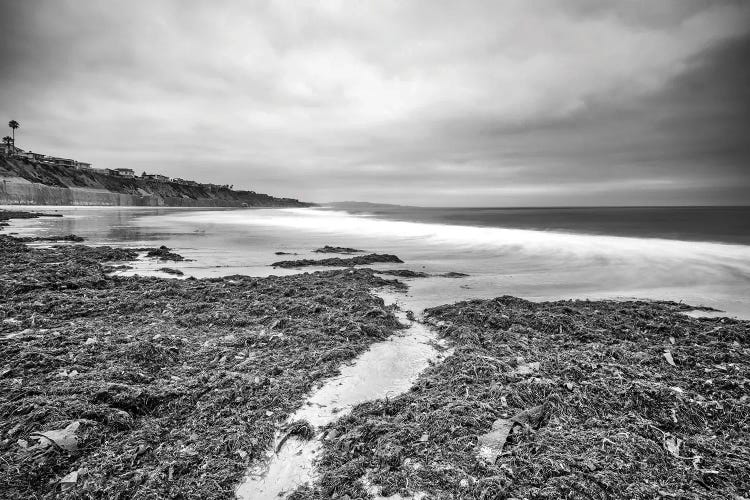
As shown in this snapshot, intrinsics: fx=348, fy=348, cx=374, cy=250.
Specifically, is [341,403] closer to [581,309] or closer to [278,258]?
[581,309]

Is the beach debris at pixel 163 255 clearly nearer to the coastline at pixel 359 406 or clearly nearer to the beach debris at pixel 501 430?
the coastline at pixel 359 406

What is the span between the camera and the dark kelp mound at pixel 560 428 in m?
2.34

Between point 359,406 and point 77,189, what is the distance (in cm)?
9440

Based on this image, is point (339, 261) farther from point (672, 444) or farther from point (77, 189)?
point (77, 189)

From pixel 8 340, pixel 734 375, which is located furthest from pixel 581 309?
pixel 8 340

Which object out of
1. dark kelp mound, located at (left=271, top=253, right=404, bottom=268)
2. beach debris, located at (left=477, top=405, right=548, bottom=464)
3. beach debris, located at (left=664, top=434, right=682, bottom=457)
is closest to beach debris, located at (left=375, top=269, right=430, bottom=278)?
dark kelp mound, located at (left=271, top=253, right=404, bottom=268)

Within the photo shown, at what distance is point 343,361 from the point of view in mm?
4402

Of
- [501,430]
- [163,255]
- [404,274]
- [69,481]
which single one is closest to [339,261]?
[404,274]

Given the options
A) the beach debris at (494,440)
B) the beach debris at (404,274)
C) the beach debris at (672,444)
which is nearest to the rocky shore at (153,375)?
the beach debris at (494,440)

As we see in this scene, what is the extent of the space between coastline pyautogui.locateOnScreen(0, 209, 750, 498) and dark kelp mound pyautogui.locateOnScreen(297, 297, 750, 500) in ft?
0.05

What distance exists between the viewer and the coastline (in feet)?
7.85

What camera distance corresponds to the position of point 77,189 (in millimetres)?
72938

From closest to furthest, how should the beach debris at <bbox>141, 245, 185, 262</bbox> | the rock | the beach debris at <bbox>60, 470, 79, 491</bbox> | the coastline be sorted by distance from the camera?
the beach debris at <bbox>60, 470, 79, 491</bbox> < the coastline < the rock < the beach debris at <bbox>141, 245, 185, 262</bbox>

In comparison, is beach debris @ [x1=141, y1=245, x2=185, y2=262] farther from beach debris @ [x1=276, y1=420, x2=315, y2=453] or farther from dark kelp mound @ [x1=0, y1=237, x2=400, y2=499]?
beach debris @ [x1=276, y1=420, x2=315, y2=453]
